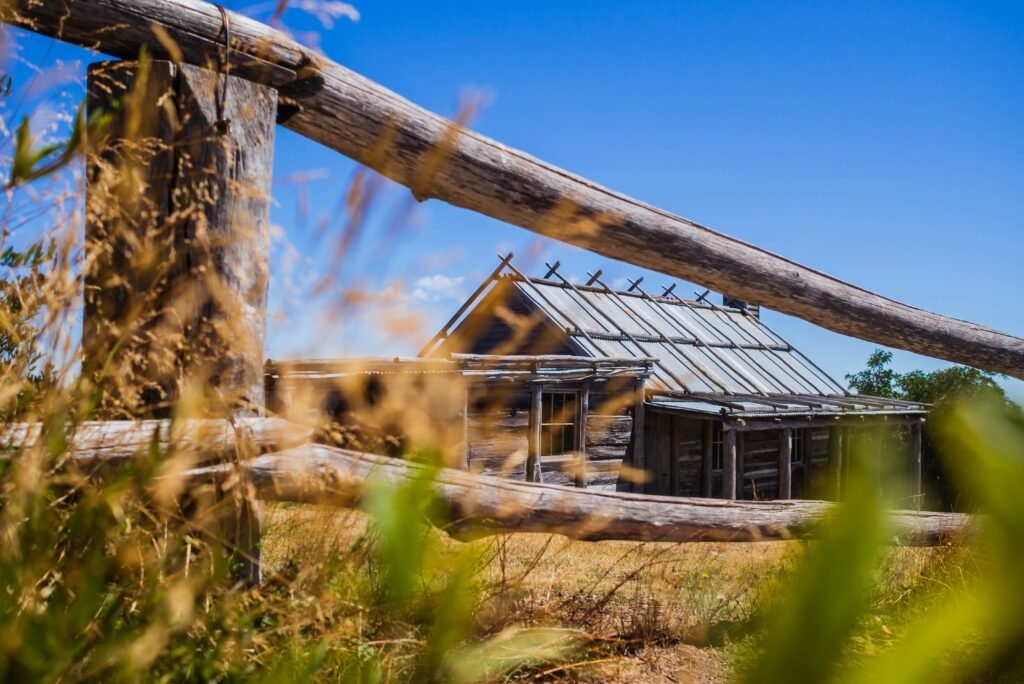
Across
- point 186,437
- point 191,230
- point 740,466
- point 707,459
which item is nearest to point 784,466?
point 740,466

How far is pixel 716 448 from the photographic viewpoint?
14672mm

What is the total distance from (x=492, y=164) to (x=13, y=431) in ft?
3.97

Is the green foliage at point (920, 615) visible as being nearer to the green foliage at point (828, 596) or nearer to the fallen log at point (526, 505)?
the green foliage at point (828, 596)

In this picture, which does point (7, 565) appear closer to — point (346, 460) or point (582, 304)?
point (346, 460)

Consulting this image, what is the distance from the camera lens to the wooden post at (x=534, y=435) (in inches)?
462

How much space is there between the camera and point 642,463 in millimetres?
13523

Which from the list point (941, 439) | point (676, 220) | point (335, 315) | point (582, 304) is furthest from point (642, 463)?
point (941, 439)

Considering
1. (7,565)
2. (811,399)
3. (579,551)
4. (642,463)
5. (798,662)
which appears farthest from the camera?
(811,399)

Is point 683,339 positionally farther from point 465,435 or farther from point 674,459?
point 465,435

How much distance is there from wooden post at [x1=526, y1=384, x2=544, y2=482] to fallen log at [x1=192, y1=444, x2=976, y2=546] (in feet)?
30.6

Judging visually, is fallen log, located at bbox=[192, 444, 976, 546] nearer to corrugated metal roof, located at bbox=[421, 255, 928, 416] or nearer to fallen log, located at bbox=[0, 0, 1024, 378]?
fallen log, located at bbox=[0, 0, 1024, 378]

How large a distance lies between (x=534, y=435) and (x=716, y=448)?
463 cm

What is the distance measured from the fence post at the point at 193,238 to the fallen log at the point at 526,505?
139 mm

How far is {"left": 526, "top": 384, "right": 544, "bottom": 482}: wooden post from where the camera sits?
11742 millimetres
